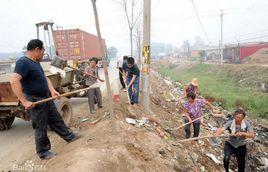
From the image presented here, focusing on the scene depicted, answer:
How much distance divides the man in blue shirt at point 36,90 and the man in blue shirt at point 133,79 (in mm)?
3323

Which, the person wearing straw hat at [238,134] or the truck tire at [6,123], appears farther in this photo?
the truck tire at [6,123]

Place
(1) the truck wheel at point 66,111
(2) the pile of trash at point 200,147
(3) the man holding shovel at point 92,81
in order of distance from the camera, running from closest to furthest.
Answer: (2) the pile of trash at point 200,147 → (1) the truck wheel at point 66,111 → (3) the man holding shovel at point 92,81

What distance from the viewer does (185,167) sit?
573cm

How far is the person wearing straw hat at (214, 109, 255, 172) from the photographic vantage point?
230 inches

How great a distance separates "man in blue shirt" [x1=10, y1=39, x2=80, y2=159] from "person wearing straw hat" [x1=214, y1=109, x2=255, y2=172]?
3.41 meters

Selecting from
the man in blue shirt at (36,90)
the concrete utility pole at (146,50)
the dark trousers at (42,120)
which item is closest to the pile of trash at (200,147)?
the concrete utility pole at (146,50)

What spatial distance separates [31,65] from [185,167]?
3416mm

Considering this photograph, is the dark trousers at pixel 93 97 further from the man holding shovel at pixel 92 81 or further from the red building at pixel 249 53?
the red building at pixel 249 53

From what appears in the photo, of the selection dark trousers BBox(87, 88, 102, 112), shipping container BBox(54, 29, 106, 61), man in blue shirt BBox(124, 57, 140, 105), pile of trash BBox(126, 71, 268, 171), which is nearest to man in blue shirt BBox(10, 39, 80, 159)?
pile of trash BBox(126, 71, 268, 171)

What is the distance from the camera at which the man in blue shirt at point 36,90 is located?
445 cm

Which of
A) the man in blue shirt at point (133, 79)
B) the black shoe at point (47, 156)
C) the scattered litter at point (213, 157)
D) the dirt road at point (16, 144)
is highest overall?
the man in blue shirt at point (133, 79)

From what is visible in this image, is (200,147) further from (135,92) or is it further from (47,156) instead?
(47,156)

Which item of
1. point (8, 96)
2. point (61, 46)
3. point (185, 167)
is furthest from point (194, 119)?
point (61, 46)

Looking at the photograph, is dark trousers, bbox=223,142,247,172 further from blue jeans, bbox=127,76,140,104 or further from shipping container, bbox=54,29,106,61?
shipping container, bbox=54,29,106,61
